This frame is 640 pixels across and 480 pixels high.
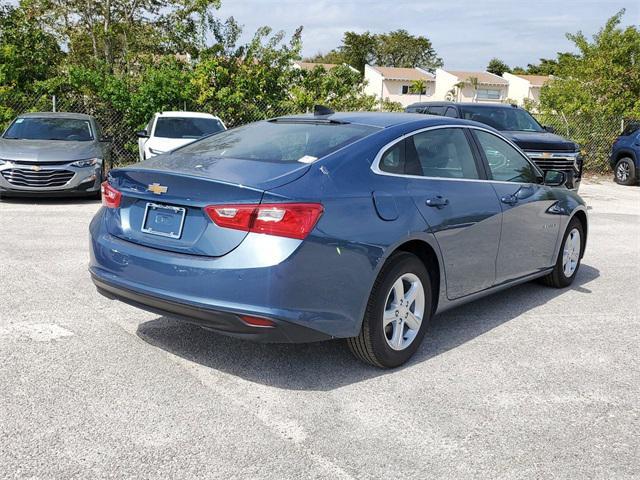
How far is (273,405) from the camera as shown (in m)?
3.75

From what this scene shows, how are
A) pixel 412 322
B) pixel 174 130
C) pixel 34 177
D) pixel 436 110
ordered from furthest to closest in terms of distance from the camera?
pixel 174 130, pixel 436 110, pixel 34 177, pixel 412 322

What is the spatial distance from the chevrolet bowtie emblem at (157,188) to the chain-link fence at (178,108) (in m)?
11.1

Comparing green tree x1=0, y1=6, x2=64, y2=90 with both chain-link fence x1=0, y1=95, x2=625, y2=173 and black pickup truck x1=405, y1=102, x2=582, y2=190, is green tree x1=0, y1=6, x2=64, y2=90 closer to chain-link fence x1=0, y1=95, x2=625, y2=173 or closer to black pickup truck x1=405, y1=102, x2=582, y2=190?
chain-link fence x1=0, y1=95, x2=625, y2=173

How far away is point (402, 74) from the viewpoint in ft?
270

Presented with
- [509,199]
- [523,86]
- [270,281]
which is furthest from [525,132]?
[523,86]

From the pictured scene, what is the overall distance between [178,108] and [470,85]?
70.8 m

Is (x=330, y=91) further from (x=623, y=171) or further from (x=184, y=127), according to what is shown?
(x=623, y=171)

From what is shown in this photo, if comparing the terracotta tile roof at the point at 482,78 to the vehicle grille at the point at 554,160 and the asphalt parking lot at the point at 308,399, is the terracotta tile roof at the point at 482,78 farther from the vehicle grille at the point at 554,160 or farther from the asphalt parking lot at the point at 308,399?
the asphalt parking lot at the point at 308,399

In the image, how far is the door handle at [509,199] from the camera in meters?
5.37

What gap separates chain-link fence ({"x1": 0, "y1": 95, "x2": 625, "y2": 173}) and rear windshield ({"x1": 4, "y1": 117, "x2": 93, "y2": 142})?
1.79 metres

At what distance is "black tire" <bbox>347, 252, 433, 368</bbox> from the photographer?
411 cm

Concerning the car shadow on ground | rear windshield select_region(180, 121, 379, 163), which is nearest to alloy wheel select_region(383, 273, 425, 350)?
the car shadow on ground

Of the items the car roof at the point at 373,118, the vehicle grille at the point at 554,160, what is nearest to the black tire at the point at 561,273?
the car roof at the point at 373,118

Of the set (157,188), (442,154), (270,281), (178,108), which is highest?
(442,154)
